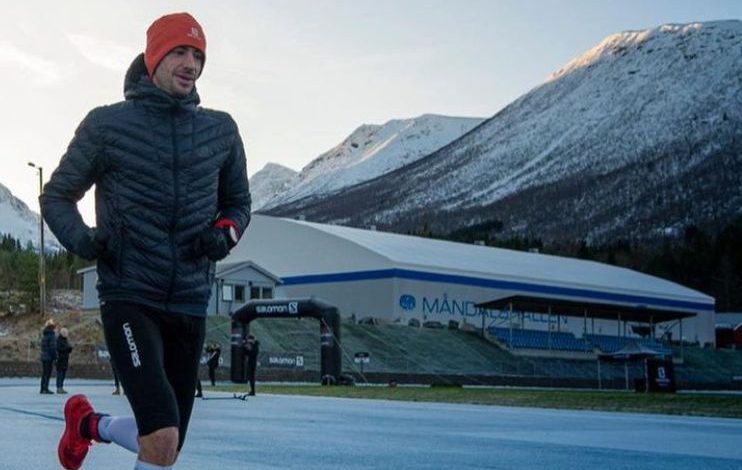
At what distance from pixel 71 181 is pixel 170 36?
702 mm

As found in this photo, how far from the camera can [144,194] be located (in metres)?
4.86

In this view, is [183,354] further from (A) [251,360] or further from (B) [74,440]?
(A) [251,360]

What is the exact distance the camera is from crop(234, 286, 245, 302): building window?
64562 millimetres

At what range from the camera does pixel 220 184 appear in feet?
17.4

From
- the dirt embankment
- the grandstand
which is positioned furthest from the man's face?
the dirt embankment

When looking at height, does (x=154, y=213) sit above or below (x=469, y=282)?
below

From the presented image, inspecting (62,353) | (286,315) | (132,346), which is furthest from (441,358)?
(132,346)

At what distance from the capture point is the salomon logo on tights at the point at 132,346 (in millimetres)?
4637

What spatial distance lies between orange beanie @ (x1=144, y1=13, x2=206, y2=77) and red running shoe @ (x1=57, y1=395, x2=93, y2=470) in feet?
5.15

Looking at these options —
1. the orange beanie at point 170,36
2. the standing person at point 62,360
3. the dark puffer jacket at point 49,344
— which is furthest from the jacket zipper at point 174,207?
the dark puffer jacket at point 49,344

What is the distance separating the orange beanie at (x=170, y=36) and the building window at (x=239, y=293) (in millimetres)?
59780

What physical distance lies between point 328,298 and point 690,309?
103 feet

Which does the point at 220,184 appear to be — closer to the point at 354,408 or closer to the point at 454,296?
the point at 354,408

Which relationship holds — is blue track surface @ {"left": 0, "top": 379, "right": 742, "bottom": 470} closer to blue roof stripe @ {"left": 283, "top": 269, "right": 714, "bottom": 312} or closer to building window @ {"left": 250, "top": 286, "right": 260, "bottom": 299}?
building window @ {"left": 250, "top": 286, "right": 260, "bottom": 299}
